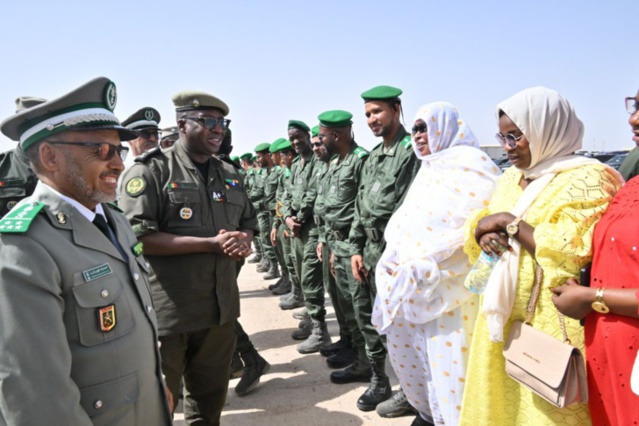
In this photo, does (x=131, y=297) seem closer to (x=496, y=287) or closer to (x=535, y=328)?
(x=496, y=287)

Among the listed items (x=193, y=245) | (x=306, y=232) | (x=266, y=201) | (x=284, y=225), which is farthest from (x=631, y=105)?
(x=266, y=201)

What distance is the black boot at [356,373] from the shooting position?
14.0 feet

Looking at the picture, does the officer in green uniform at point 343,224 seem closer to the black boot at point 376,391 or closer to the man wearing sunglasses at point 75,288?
the black boot at point 376,391

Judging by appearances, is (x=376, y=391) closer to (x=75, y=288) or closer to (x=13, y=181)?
(x=75, y=288)

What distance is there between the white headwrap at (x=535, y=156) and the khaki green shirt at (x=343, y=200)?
224 centimetres

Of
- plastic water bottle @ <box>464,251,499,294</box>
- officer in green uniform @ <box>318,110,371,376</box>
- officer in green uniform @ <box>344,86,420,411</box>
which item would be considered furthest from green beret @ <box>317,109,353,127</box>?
plastic water bottle @ <box>464,251,499,294</box>

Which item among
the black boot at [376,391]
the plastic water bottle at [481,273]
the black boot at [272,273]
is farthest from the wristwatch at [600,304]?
the black boot at [272,273]

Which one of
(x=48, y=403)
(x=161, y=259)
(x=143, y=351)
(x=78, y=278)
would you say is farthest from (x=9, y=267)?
(x=161, y=259)

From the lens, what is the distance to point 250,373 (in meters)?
4.27

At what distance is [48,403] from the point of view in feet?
4.33

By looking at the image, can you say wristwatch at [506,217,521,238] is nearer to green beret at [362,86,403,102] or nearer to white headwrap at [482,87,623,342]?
white headwrap at [482,87,623,342]

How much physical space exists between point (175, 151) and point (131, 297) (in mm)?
1559

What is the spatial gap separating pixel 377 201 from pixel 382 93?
3.11 ft

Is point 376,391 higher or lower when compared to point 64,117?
lower
